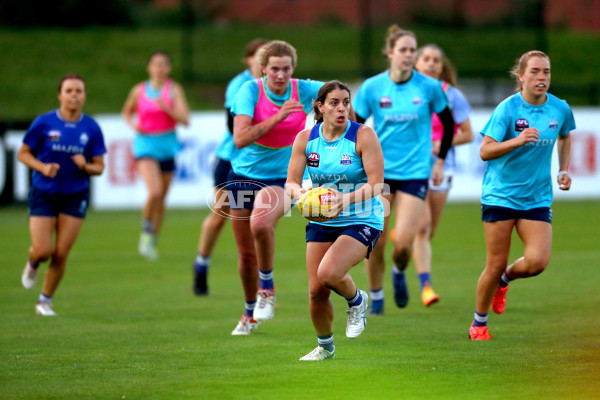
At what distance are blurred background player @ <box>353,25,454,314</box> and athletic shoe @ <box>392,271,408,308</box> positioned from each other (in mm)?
398

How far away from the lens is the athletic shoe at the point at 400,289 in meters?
10.0

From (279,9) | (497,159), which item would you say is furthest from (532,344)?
(279,9)

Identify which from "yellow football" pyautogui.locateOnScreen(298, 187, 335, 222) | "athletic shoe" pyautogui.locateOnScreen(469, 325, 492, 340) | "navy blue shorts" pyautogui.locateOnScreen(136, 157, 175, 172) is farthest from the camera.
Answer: "navy blue shorts" pyautogui.locateOnScreen(136, 157, 175, 172)

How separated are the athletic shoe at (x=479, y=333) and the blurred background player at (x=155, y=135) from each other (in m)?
7.28

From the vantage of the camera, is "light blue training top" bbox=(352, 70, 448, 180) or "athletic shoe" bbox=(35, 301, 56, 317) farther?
"athletic shoe" bbox=(35, 301, 56, 317)

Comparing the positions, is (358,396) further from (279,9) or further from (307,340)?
(279,9)

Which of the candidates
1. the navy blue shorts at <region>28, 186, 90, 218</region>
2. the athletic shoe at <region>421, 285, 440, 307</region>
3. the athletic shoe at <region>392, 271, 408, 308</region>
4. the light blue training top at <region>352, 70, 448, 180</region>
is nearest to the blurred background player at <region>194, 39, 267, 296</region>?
the light blue training top at <region>352, 70, 448, 180</region>

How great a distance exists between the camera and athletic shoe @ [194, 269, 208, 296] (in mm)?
11320

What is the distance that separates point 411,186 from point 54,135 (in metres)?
3.62

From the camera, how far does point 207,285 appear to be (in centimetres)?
1178

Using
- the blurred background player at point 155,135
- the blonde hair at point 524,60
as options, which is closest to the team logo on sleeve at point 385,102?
the blonde hair at point 524,60

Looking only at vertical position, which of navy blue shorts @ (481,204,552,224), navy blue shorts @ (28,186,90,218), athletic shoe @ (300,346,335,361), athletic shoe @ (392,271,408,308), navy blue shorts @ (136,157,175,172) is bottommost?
athletic shoe @ (392,271,408,308)

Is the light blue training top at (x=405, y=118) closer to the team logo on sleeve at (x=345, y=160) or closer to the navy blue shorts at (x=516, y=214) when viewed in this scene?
the navy blue shorts at (x=516, y=214)

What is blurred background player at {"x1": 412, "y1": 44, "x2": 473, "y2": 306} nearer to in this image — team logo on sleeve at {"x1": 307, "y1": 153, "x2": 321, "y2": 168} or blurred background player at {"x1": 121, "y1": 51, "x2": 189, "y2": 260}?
team logo on sleeve at {"x1": 307, "y1": 153, "x2": 321, "y2": 168}
